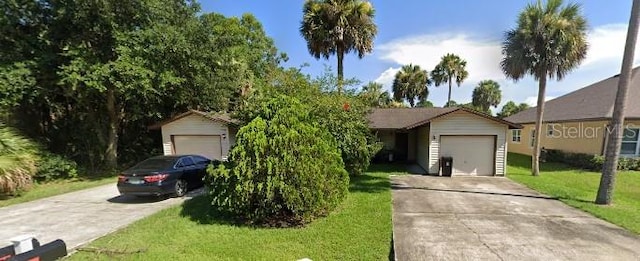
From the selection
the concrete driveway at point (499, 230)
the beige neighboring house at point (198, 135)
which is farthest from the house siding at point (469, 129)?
the beige neighboring house at point (198, 135)

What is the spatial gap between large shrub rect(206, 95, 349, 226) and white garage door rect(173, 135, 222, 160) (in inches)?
337

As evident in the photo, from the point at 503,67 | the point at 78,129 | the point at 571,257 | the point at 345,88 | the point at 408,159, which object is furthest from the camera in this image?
the point at 408,159

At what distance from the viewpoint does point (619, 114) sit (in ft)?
27.8

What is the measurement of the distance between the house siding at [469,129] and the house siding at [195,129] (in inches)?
388

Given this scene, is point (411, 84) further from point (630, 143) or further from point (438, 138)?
point (438, 138)


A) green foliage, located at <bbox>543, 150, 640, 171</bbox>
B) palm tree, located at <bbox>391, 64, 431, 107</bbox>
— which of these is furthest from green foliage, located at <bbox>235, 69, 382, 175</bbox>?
palm tree, located at <bbox>391, 64, 431, 107</bbox>

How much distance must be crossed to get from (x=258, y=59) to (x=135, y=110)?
1060cm

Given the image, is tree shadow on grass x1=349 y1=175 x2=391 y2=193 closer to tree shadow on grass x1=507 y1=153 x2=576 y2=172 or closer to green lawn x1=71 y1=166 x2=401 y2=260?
green lawn x1=71 y1=166 x2=401 y2=260

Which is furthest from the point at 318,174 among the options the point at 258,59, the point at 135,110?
the point at 258,59

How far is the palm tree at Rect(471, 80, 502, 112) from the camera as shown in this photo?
4725 centimetres

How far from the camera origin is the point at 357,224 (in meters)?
6.86

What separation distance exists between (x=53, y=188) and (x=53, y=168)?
5.45 feet

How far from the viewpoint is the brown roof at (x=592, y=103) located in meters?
15.5

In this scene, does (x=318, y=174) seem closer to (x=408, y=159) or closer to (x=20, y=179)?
(x=20, y=179)
